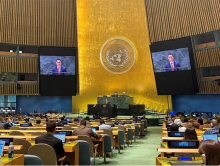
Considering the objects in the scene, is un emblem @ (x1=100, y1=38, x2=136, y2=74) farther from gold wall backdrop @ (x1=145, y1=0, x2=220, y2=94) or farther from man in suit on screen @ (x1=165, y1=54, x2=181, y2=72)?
man in suit on screen @ (x1=165, y1=54, x2=181, y2=72)

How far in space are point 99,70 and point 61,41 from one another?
4681 millimetres

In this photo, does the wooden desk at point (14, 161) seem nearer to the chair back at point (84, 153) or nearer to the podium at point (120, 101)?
the chair back at point (84, 153)

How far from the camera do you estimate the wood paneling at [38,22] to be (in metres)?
18.4

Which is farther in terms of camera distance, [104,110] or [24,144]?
[104,110]

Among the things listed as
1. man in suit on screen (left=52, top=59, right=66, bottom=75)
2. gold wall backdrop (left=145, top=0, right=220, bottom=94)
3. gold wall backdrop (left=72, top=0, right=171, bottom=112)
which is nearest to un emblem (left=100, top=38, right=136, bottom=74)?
gold wall backdrop (left=72, top=0, right=171, bottom=112)

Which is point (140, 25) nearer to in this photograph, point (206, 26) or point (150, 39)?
point (150, 39)

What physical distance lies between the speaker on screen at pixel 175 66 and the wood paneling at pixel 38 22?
27.6 ft

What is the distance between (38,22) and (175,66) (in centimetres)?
1262

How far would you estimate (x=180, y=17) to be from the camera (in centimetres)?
1728

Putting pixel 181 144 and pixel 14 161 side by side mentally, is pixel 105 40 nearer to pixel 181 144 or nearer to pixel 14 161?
pixel 181 144

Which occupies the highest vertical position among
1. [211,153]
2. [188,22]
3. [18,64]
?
[188,22]

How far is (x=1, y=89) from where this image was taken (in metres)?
18.9

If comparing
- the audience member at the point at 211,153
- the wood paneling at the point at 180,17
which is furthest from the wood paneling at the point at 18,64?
the audience member at the point at 211,153

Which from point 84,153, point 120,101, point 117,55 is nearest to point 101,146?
point 84,153
